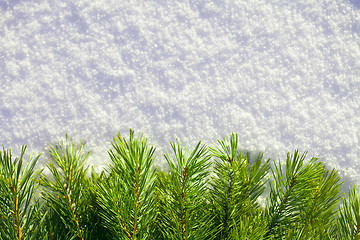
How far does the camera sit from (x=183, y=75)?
1.00 meters

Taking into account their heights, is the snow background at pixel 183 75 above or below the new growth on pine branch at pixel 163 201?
above

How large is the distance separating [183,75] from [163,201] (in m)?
0.59

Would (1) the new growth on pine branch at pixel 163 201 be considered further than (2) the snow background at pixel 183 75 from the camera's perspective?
No

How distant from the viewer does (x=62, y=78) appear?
96 centimetres

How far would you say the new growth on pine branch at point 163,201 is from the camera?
426mm

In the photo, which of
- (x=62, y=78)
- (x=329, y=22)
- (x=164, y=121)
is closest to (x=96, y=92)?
(x=62, y=78)

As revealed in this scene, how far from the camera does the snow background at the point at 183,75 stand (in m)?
0.95

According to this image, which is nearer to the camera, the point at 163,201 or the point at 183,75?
the point at 163,201

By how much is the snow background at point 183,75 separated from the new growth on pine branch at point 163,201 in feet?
1.36

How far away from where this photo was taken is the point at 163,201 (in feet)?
1.52

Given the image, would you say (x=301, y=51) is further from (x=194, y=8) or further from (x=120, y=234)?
(x=120, y=234)

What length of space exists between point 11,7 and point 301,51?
2.74 ft

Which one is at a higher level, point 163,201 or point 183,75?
point 183,75

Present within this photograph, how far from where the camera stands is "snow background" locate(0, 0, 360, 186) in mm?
951
